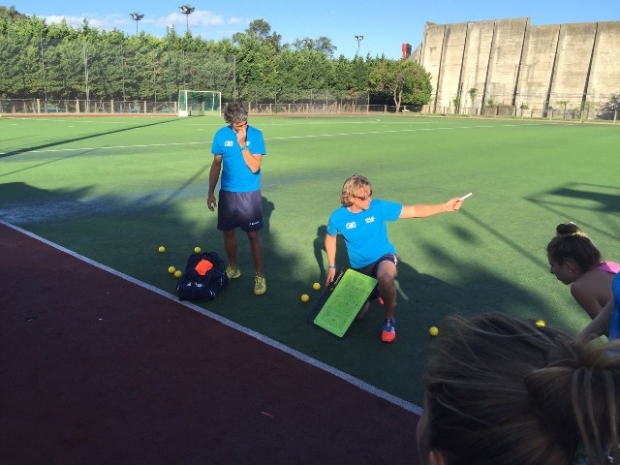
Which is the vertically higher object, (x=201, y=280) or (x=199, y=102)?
(x=199, y=102)

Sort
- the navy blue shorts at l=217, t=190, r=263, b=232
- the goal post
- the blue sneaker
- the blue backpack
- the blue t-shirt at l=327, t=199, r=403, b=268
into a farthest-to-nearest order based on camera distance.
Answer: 1. the goal post
2. the navy blue shorts at l=217, t=190, r=263, b=232
3. the blue backpack
4. the blue t-shirt at l=327, t=199, r=403, b=268
5. the blue sneaker

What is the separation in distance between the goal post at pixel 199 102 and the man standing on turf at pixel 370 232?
154 feet

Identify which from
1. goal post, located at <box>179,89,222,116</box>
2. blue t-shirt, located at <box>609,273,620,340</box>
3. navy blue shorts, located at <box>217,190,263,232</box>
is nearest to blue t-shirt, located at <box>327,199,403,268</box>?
navy blue shorts, located at <box>217,190,263,232</box>

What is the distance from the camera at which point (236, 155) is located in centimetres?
582

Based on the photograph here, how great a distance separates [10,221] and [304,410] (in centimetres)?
716

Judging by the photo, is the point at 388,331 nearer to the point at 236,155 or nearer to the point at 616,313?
the point at 616,313

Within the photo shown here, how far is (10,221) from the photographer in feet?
28.7

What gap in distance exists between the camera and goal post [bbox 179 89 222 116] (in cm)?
4969

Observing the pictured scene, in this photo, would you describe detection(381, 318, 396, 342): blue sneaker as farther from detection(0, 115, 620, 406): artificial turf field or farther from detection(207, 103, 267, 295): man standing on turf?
detection(207, 103, 267, 295): man standing on turf

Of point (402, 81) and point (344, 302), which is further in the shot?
point (402, 81)

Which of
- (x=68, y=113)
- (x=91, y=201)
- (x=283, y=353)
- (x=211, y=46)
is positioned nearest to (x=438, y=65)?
(x=211, y=46)

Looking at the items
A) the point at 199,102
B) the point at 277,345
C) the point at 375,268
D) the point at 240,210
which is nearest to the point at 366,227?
the point at 375,268

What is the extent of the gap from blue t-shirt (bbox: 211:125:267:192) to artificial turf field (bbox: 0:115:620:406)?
1.23 m

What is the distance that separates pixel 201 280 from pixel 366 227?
1.89 m
